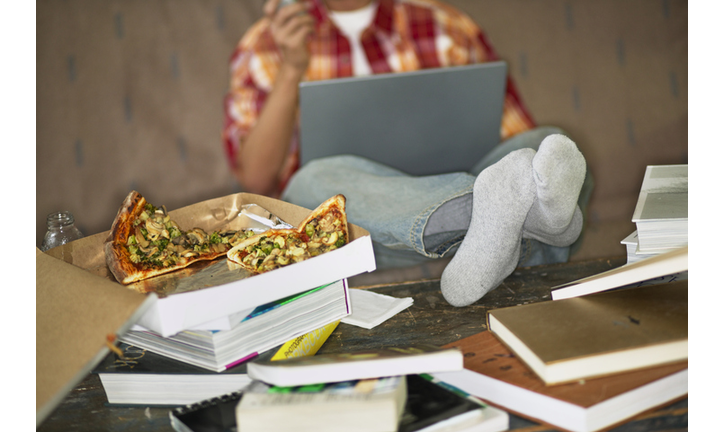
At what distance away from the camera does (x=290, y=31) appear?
1.95 metres

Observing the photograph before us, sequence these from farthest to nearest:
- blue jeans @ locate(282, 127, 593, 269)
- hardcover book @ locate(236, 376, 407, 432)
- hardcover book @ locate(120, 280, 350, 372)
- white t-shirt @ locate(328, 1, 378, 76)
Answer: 1. white t-shirt @ locate(328, 1, 378, 76)
2. blue jeans @ locate(282, 127, 593, 269)
3. hardcover book @ locate(120, 280, 350, 372)
4. hardcover book @ locate(236, 376, 407, 432)

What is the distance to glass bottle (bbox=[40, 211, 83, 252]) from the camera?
77 cm

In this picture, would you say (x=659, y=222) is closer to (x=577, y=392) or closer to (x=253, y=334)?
(x=577, y=392)

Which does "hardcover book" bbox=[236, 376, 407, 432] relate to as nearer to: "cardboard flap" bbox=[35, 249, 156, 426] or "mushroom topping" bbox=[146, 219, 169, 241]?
"cardboard flap" bbox=[35, 249, 156, 426]

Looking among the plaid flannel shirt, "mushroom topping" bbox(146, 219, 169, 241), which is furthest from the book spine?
the plaid flannel shirt

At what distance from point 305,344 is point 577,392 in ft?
0.88

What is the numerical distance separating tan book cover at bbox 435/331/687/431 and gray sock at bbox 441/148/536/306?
0.64ft

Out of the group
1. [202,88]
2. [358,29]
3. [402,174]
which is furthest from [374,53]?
[402,174]

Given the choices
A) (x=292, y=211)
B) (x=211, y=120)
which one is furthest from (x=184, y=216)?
(x=211, y=120)

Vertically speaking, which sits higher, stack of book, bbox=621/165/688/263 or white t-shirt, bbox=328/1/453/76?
white t-shirt, bbox=328/1/453/76

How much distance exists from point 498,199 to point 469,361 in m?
0.23

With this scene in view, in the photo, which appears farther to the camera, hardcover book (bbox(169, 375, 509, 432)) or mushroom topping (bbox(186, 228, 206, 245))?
mushroom topping (bbox(186, 228, 206, 245))

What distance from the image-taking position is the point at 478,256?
656 mm
